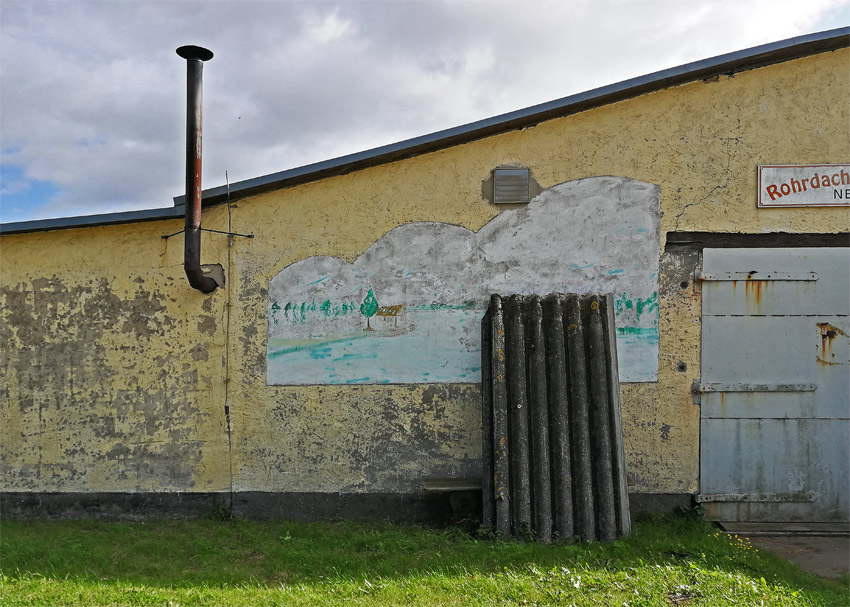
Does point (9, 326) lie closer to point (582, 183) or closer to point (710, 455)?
point (582, 183)

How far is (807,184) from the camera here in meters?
5.72

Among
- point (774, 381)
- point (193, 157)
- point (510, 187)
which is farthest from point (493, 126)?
point (774, 381)

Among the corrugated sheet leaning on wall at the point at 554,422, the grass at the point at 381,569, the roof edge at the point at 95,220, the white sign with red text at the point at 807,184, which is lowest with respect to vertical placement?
the grass at the point at 381,569

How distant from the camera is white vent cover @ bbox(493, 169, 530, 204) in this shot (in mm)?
5812

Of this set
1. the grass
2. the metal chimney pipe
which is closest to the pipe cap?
the metal chimney pipe

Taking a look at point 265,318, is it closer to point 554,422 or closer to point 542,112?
point 554,422

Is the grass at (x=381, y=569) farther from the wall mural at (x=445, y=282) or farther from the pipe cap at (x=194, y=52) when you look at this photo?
the pipe cap at (x=194, y=52)

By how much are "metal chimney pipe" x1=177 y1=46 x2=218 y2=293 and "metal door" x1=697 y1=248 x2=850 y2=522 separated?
14.8ft

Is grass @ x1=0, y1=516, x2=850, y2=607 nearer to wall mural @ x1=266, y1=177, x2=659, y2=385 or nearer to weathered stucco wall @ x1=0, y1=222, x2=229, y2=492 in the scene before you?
weathered stucco wall @ x1=0, y1=222, x2=229, y2=492

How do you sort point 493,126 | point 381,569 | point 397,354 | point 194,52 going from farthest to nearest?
point 397,354 → point 493,126 → point 194,52 → point 381,569

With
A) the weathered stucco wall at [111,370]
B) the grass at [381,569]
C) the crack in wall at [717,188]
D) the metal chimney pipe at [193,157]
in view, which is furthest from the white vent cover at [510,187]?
the grass at [381,569]

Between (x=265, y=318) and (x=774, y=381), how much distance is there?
467 cm

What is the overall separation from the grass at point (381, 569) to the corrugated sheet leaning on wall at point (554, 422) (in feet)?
0.79

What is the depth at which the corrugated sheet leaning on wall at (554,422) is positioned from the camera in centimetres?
491
